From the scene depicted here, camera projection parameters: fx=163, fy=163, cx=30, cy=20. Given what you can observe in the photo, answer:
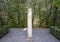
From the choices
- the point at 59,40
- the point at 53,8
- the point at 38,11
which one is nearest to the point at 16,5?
the point at 38,11

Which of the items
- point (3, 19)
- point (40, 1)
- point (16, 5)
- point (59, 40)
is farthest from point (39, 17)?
point (59, 40)

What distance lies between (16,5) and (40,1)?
97.6 inches

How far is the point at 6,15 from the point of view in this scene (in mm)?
16672

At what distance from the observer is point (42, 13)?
1675cm

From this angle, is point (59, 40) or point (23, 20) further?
point (23, 20)

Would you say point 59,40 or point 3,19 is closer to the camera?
point 59,40

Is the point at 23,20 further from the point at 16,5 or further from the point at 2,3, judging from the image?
the point at 2,3

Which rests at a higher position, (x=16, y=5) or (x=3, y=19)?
(x=16, y=5)

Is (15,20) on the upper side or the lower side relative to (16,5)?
lower

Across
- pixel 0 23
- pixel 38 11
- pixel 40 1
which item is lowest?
pixel 0 23

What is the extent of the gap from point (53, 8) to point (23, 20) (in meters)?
3.30

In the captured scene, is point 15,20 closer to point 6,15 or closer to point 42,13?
point 6,15

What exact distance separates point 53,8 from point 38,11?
5.11 feet

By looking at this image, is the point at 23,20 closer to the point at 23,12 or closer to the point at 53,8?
the point at 23,12
